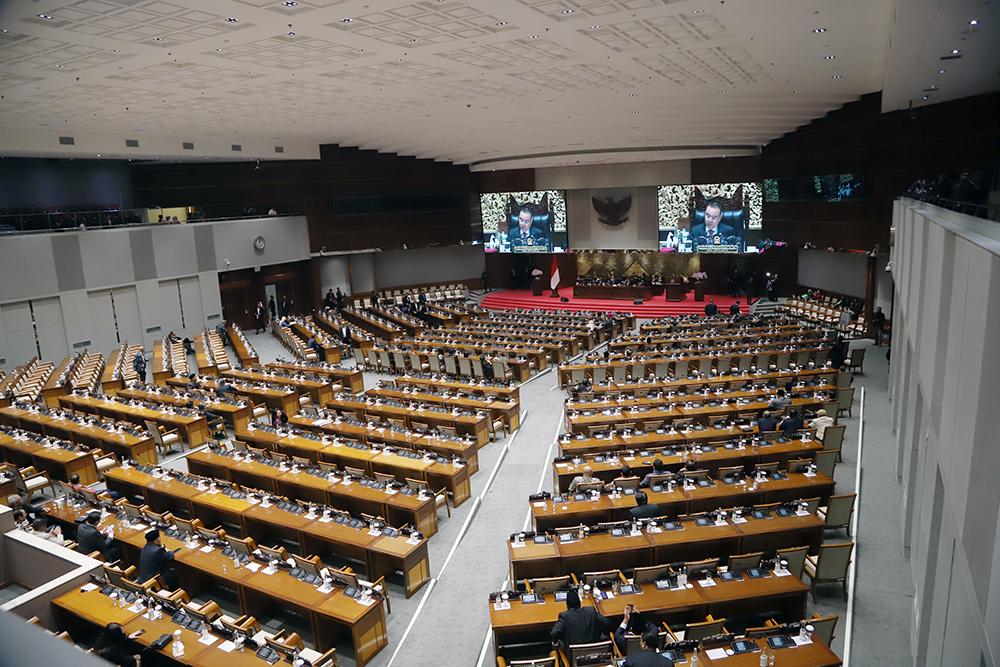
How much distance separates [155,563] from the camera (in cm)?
827

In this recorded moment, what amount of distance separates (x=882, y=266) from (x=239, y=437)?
21165 millimetres

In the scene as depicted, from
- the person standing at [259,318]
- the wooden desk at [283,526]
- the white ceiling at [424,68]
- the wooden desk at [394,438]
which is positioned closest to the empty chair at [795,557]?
the wooden desk at [283,526]

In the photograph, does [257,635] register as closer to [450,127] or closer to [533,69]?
[533,69]

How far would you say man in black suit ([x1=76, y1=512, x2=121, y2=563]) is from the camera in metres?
8.87

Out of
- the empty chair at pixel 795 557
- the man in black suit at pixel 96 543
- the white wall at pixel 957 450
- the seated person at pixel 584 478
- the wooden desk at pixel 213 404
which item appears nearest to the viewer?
the white wall at pixel 957 450

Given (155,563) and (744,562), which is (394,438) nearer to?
(155,563)

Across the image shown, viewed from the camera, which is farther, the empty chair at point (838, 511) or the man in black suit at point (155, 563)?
the empty chair at point (838, 511)

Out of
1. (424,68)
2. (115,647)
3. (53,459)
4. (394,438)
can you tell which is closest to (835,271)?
(424,68)

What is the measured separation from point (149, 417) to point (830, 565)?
13619 mm

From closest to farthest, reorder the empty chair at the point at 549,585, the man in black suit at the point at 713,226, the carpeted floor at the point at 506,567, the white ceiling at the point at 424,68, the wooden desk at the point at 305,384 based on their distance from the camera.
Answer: the empty chair at the point at 549,585, the carpeted floor at the point at 506,567, the white ceiling at the point at 424,68, the wooden desk at the point at 305,384, the man in black suit at the point at 713,226

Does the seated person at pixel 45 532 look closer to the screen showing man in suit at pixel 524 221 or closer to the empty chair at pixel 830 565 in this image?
the empty chair at pixel 830 565

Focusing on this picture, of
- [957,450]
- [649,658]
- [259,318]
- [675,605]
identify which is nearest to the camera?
[957,450]

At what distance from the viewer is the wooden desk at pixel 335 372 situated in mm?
17906

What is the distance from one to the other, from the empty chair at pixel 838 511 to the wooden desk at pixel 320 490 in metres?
5.59
